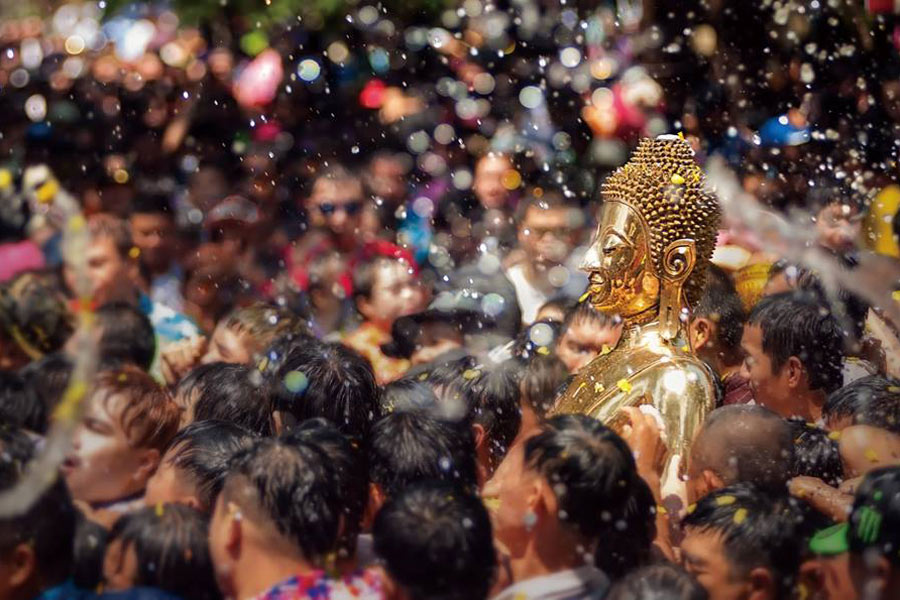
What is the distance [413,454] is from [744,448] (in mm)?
896

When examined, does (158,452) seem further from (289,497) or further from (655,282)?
(655,282)

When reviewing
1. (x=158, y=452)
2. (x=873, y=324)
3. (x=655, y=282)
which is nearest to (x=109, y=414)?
(x=158, y=452)

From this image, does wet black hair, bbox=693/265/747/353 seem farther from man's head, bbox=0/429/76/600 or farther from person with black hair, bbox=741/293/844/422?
man's head, bbox=0/429/76/600

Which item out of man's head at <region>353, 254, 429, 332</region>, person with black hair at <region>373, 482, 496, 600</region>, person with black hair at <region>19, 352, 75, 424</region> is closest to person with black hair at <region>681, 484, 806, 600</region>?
person with black hair at <region>373, 482, 496, 600</region>

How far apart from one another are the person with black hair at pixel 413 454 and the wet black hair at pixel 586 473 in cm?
43

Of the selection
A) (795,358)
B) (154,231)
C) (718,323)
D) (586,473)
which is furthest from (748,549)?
(154,231)

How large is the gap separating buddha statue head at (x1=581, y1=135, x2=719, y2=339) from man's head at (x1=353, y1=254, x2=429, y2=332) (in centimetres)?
230

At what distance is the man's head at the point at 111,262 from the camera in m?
5.48

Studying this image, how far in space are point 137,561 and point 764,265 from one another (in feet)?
12.3

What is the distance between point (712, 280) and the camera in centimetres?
516

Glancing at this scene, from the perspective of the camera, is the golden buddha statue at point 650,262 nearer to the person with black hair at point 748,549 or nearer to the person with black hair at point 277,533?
the person with black hair at point 748,549

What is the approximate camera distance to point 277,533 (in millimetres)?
2959

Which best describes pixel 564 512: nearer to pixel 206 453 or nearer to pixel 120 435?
pixel 206 453

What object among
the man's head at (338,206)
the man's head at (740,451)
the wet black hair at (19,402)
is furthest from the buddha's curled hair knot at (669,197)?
the man's head at (338,206)
